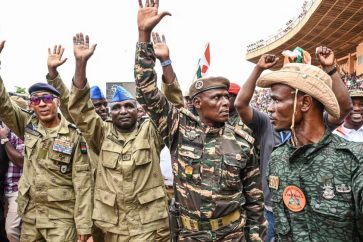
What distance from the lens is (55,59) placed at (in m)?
4.01

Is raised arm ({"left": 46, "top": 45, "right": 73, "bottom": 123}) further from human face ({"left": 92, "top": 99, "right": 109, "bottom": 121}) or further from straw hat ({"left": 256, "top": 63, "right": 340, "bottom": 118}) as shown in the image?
straw hat ({"left": 256, "top": 63, "right": 340, "bottom": 118})

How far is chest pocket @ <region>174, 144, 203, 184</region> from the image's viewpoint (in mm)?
2831

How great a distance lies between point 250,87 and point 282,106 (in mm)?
1173

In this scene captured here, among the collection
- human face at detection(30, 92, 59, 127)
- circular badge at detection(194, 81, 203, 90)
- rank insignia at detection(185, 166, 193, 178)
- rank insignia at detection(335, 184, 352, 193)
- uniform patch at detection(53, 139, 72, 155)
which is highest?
circular badge at detection(194, 81, 203, 90)

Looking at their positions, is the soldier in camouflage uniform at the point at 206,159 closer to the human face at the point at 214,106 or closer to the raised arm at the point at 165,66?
the human face at the point at 214,106

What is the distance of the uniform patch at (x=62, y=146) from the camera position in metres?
3.77

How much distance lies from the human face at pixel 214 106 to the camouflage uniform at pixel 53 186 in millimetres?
1514

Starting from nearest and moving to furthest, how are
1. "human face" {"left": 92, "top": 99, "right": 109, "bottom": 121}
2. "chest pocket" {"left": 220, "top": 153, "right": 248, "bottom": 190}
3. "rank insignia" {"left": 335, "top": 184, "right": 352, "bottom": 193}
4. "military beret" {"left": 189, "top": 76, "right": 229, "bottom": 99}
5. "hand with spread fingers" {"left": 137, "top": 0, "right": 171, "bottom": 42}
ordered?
"rank insignia" {"left": 335, "top": 184, "right": 352, "bottom": 193} → "hand with spread fingers" {"left": 137, "top": 0, "right": 171, "bottom": 42} → "chest pocket" {"left": 220, "top": 153, "right": 248, "bottom": 190} → "military beret" {"left": 189, "top": 76, "right": 229, "bottom": 99} → "human face" {"left": 92, "top": 99, "right": 109, "bottom": 121}

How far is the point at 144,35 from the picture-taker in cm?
270

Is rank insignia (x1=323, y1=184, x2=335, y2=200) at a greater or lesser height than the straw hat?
lesser

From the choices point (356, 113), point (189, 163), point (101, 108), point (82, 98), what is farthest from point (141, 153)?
point (356, 113)

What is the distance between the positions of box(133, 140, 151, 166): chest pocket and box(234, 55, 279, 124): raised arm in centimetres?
95

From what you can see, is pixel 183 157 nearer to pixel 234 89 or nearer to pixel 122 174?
pixel 122 174

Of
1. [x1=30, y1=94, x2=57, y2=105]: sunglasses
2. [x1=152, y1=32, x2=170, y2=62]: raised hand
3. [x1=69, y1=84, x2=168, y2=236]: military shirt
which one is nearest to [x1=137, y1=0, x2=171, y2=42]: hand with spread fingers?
[x1=152, y1=32, x2=170, y2=62]: raised hand
